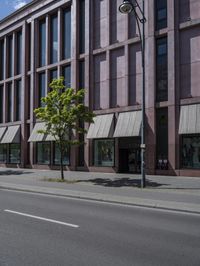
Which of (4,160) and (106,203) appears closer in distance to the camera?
(106,203)

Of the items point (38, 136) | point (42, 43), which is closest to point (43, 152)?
point (38, 136)

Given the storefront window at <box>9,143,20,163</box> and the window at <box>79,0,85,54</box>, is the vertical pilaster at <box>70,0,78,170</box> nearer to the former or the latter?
the window at <box>79,0,85,54</box>

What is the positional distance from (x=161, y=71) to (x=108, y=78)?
488cm

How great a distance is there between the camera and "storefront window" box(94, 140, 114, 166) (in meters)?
31.5

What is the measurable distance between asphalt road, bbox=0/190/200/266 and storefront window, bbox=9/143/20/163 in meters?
27.4

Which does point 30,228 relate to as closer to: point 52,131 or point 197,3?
point 52,131

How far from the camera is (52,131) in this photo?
2617 centimetres

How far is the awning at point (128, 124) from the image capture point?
94.8 feet

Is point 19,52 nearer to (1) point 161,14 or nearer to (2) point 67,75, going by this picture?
(2) point 67,75

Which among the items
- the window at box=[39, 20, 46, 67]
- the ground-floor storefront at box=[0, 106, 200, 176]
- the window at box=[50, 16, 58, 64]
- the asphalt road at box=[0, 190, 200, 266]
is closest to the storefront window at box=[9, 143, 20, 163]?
the ground-floor storefront at box=[0, 106, 200, 176]

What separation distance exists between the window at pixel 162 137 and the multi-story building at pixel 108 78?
70mm

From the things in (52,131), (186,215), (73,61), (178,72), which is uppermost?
(73,61)

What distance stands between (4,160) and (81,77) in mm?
14217

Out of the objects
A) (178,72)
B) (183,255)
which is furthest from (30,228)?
(178,72)
